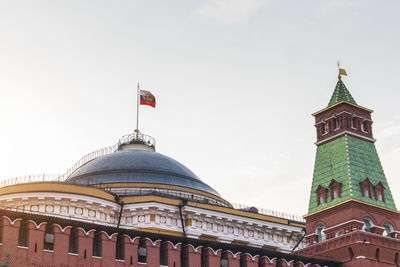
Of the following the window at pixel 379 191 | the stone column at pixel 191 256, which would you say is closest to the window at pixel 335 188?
the window at pixel 379 191

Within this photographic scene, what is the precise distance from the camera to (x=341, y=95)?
51062 mm

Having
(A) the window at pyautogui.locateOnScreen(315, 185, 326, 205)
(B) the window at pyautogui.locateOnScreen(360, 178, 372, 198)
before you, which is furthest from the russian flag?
(B) the window at pyautogui.locateOnScreen(360, 178, 372, 198)

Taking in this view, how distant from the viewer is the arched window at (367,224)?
1823 inches

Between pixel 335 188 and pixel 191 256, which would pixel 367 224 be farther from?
pixel 191 256

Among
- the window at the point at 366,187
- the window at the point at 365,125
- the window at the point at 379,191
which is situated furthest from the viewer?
the window at the point at 365,125

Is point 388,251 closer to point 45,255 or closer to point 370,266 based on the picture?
point 370,266

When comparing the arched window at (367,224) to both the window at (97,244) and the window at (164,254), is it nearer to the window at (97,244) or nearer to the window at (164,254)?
the window at (164,254)

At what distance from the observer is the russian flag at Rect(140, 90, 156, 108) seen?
60125mm

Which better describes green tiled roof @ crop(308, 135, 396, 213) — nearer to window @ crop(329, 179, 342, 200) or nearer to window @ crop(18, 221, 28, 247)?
window @ crop(329, 179, 342, 200)

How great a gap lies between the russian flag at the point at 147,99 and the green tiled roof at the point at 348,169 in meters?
16.2

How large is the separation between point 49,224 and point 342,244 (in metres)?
19.5

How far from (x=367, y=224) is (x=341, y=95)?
9.75m

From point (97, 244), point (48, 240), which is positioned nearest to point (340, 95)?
point (97, 244)

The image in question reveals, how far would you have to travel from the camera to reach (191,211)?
158 ft
